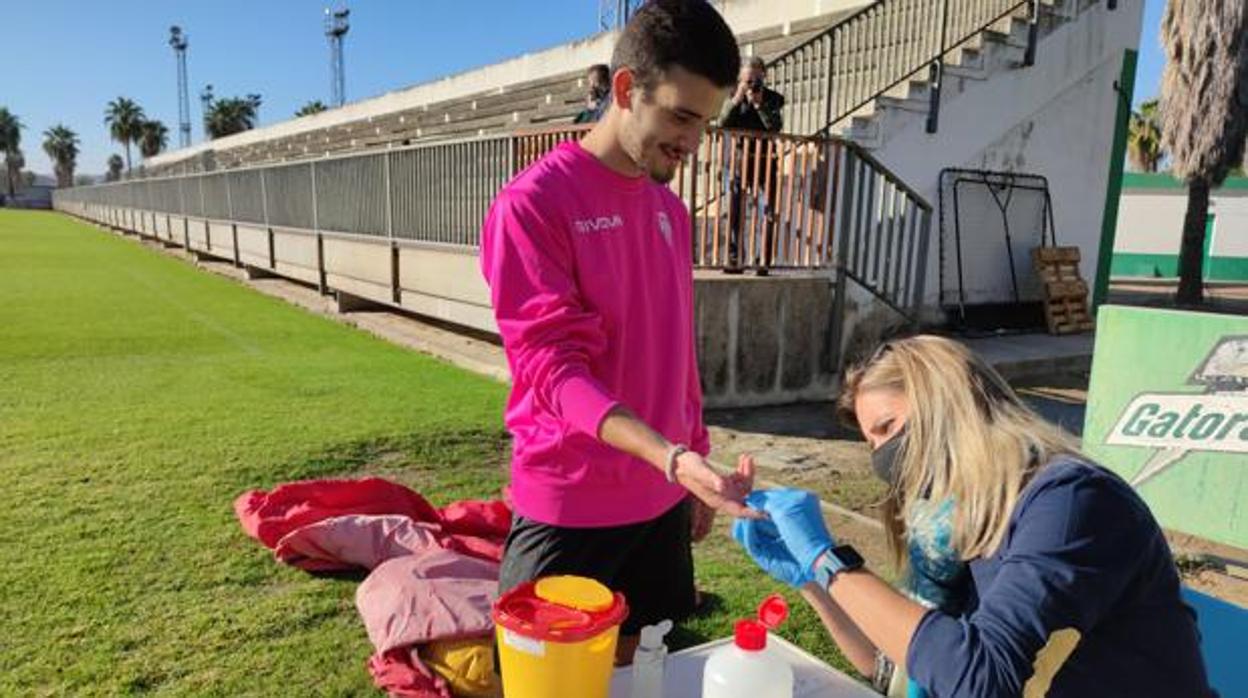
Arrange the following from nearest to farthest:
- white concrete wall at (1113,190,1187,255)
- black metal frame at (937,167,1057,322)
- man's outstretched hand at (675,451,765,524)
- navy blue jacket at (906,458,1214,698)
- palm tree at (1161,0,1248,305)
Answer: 1. navy blue jacket at (906,458,1214,698)
2. man's outstretched hand at (675,451,765,524)
3. black metal frame at (937,167,1057,322)
4. palm tree at (1161,0,1248,305)
5. white concrete wall at (1113,190,1187,255)

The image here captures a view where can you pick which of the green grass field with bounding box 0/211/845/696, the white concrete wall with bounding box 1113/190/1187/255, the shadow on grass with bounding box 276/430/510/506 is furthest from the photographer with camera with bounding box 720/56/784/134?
the white concrete wall with bounding box 1113/190/1187/255

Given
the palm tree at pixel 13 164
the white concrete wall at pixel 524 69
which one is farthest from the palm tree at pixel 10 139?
the white concrete wall at pixel 524 69

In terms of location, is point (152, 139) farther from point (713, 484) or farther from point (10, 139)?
point (713, 484)

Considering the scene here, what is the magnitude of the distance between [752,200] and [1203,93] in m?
12.7

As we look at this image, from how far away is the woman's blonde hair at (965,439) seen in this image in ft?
5.08

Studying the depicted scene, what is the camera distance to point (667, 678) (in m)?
1.76

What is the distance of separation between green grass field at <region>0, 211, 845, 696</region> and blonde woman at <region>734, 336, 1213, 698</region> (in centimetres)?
178

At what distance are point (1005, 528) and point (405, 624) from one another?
2253 millimetres

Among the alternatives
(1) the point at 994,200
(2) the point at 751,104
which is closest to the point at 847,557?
(2) the point at 751,104

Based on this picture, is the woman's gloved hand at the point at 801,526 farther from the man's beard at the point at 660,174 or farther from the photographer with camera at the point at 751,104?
the photographer with camera at the point at 751,104

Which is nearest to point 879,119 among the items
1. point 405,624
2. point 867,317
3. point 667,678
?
point 867,317

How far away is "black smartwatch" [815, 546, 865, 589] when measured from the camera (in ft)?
5.12

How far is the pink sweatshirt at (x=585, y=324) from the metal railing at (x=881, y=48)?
30.4 feet

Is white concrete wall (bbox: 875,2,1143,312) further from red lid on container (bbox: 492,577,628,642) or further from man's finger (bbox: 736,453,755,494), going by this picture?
red lid on container (bbox: 492,577,628,642)
